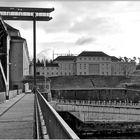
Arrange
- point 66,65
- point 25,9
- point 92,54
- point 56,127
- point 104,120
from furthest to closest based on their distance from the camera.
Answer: point 66,65 → point 92,54 → point 25,9 → point 104,120 → point 56,127

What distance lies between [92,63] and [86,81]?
81.7 ft

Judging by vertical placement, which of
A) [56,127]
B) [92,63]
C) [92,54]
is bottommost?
[56,127]

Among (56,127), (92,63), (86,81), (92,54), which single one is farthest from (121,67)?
(56,127)

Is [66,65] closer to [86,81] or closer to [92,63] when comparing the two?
[92,63]

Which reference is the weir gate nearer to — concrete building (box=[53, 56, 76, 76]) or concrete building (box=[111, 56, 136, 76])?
concrete building (box=[53, 56, 76, 76])

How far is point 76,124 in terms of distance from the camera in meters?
43.4

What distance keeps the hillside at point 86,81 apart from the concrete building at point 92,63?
18782 millimetres

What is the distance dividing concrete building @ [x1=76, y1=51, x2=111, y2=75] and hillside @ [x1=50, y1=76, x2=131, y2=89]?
739 inches

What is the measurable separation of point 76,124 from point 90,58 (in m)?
102

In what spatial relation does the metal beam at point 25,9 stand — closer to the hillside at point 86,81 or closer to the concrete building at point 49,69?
the hillside at point 86,81

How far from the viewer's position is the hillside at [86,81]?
378 feet

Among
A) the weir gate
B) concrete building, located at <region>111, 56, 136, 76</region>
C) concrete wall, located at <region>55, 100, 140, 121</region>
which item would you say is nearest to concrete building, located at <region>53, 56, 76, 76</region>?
concrete building, located at <region>111, 56, 136, 76</region>

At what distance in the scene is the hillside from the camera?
115 metres

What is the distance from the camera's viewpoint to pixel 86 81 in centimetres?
12088
